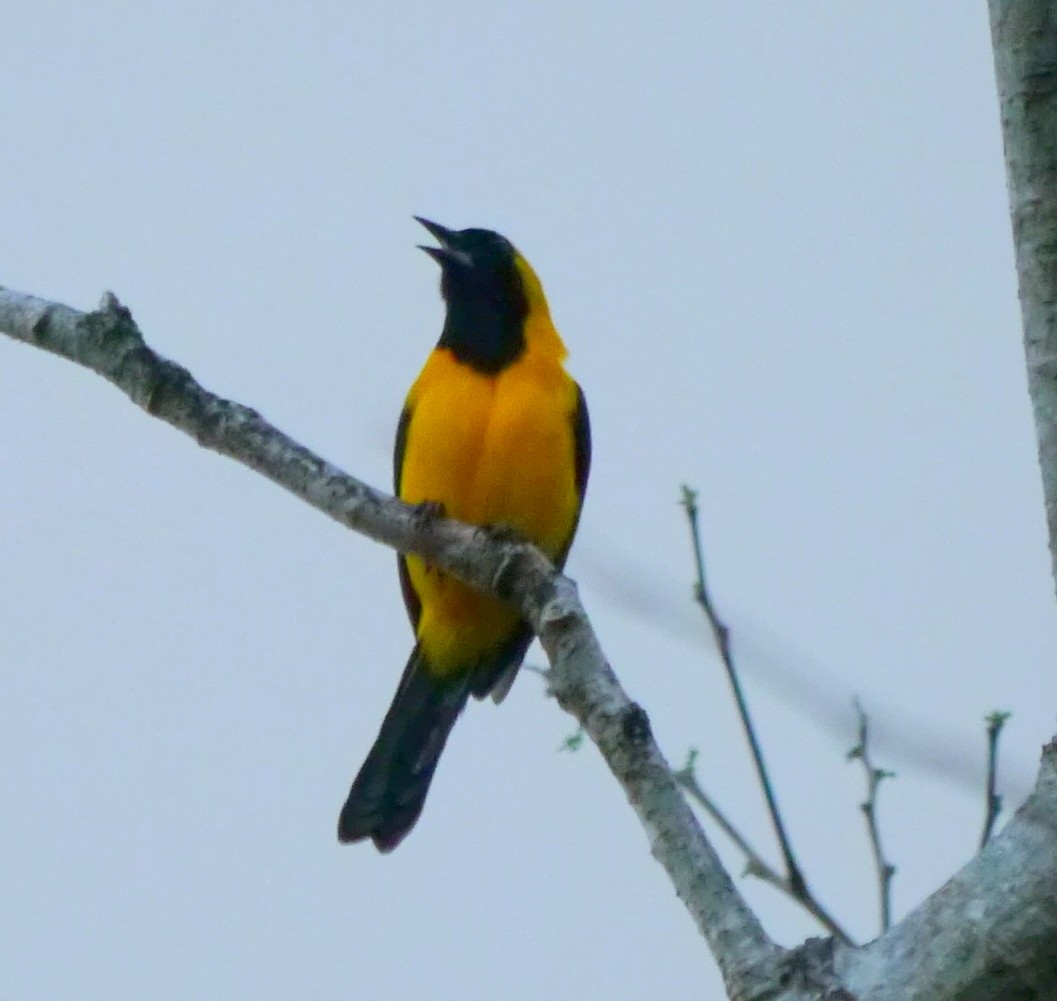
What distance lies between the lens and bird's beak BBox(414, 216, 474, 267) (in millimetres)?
5930

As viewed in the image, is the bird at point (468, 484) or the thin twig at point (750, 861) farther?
the bird at point (468, 484)

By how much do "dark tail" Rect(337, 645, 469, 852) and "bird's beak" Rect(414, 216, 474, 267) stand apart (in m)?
1.44

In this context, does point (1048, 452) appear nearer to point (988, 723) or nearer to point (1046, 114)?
point (1046, 114)

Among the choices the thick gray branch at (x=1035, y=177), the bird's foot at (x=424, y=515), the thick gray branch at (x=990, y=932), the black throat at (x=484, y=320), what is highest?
the black throat at (x=484, y=320)

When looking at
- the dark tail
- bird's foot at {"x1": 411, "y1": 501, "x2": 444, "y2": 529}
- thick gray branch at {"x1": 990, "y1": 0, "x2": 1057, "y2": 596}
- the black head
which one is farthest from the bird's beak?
thick gray branch at {"x1": 990, "y1": 0, "x2": 1057, "y2": 596}

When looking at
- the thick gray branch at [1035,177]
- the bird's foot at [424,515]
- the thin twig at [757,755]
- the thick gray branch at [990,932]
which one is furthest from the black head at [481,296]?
the thick gray branch at [990,932]

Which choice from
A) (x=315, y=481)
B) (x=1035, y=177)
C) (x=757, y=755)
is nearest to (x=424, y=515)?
(x=315, y=481)

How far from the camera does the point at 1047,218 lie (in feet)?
6.09

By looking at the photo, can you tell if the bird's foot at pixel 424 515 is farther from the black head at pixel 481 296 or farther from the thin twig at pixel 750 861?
the black head at pixel 481 296

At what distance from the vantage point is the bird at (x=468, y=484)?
5066mm

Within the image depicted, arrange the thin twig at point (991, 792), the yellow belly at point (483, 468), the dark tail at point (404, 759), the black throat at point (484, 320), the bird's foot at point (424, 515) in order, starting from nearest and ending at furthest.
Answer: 1. the thin twig at point (991, 792)
2. the bird's foot at point (424, 515)
3. the yellow belly at point (483, 468)
4. the dark tail at point (404, 759)
5. the black throat at point (484, 320)

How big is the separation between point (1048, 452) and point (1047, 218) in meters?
0.27

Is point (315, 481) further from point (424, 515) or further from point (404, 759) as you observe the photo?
point (404, 759)

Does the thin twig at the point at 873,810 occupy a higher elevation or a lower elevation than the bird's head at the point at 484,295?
lower
